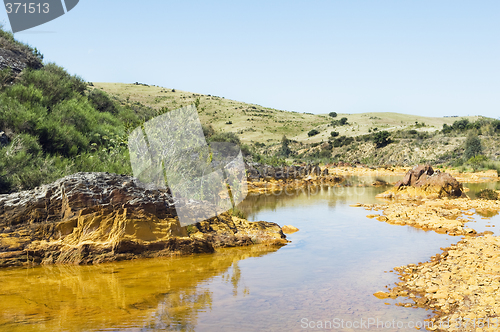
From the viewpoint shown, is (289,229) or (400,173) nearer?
Answer: (289,229)

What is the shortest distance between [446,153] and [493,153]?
187 inches

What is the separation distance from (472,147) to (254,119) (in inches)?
1813

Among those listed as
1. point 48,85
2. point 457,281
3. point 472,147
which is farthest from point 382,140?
point 457,281

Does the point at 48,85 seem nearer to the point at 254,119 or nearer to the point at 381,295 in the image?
the point at 381,295

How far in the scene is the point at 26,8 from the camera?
1203 centimetres

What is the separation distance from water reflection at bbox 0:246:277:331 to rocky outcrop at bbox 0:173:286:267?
0.34m

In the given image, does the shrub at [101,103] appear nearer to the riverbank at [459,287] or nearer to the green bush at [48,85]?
the green bush at [48,85]

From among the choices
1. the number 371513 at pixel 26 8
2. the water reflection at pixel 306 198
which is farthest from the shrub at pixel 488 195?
the number 371513 at pixel 26 8

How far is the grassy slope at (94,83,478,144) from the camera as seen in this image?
226 ft

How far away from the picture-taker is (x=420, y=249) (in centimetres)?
862

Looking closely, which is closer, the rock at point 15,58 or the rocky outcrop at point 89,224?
the rocky outcrop at point 89,224

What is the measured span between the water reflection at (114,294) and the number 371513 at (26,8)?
844 cm

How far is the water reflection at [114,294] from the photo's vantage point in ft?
15.2

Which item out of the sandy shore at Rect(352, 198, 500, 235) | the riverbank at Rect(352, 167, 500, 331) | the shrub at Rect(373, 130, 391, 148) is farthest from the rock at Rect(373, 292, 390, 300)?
the shrub at Rect(373, 130, 391, 148)
